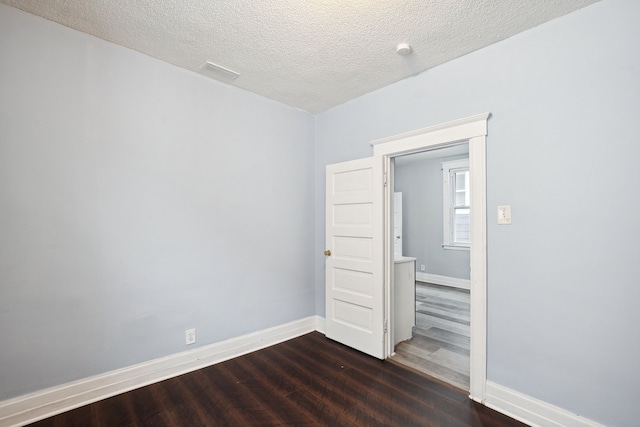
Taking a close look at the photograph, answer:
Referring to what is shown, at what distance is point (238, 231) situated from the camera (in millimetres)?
2938

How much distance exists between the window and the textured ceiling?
3883 millimetres

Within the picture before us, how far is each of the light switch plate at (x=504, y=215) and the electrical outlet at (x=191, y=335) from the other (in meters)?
2.75

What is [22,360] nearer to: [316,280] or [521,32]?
[316,280]

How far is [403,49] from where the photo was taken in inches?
87.7

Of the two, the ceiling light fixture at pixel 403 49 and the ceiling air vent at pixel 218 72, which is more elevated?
the ceiling air vent at pixel 218 72

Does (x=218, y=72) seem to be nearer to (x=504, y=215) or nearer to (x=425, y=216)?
(x=504, y=215)

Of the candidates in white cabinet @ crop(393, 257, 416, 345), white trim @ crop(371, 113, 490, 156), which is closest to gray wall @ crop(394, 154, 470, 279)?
white cabinet @ crop(393, 257, 416, 345)

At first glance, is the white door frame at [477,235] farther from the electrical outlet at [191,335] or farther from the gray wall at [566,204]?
the electrical outlet at [191,335]

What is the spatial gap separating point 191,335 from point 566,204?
3.11m

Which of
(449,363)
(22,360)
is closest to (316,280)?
(449,363)

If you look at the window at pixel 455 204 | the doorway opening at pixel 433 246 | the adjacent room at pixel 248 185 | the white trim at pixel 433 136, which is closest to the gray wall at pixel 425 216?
the doorway opening at pixel 433 246

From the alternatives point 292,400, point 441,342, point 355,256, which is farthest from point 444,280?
point 292,400

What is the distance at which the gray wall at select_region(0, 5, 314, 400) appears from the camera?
1908 mm

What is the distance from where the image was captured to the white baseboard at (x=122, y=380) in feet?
6.14
